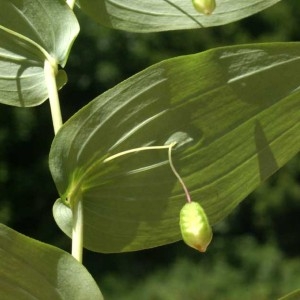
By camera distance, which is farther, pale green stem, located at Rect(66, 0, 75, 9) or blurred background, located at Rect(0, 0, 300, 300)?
blurred background, located at Rect(0, 0, 300, 300)

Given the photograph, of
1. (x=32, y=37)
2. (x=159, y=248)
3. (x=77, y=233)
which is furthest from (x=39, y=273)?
(x=159, y=248)

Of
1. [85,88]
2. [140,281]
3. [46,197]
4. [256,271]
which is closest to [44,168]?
[46,197]

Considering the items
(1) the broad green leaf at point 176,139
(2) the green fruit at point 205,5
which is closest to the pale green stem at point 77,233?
(1) the broad green leaf at point 176,139

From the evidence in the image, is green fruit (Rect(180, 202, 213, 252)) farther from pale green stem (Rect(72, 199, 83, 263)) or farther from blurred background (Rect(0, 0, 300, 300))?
blurred background (Rect(0, 0, 300, 300))

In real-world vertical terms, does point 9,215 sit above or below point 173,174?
below

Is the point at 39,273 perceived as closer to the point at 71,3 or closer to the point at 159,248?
the point at 71,3

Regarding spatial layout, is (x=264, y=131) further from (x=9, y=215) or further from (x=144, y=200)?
(x=9, y=215)

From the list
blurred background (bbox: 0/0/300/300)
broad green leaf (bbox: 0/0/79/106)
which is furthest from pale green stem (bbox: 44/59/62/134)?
blurred background (bbox: 0/0/300/300)
